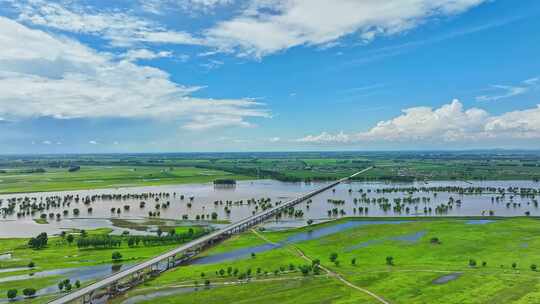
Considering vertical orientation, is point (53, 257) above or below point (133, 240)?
below

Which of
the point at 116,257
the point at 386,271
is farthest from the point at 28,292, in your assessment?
the point at 386,271

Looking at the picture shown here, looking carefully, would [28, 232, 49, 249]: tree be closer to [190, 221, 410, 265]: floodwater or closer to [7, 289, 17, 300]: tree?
[7, 289, 17, 300]: tree

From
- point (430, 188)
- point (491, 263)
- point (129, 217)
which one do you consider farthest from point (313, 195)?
point (491, 263)

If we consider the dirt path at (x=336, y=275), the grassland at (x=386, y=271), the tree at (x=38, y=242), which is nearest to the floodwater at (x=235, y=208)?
the tree at (x=38, y=242)

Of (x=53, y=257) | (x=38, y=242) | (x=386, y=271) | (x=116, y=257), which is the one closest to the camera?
(x=386, y=271)

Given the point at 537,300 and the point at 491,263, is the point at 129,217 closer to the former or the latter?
the point at 491,263

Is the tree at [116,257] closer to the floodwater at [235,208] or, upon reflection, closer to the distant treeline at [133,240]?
the distant treeline at [133,240]

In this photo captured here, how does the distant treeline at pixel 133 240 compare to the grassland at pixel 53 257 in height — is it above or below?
above

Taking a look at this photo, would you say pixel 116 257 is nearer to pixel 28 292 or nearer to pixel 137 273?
pixel 137 273

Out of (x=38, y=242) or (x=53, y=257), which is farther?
(x=38, y=242)
